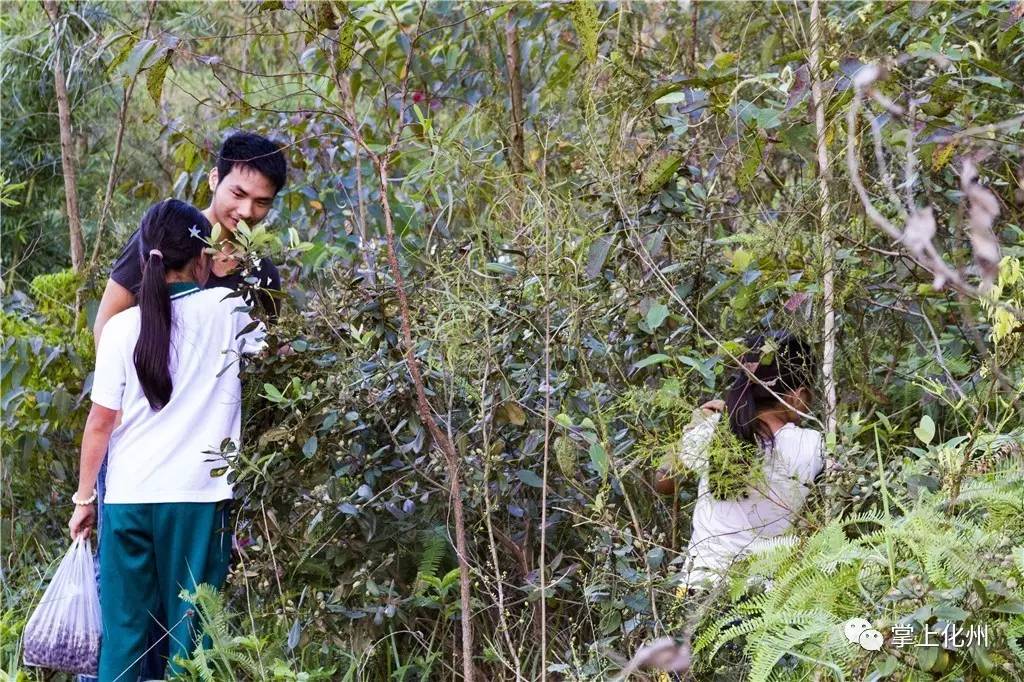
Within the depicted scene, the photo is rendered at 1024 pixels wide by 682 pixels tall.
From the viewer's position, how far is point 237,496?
286cm

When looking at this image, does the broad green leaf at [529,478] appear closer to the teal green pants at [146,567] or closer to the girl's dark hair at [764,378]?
the girl's dark hair at [764,378]

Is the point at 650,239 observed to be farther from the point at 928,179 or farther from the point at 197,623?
the point at 197,623

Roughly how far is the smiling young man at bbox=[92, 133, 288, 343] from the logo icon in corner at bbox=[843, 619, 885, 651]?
1832 millimetres

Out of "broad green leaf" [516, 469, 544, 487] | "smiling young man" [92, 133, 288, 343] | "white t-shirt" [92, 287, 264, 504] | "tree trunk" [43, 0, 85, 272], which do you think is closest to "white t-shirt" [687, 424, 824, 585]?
"broad green leaf" [516, 469, 544, 487]

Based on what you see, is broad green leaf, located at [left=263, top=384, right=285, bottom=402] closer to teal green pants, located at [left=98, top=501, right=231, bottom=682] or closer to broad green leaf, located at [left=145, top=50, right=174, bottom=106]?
teal green pants, located at [left=98, top=501, right=231, bottom=682]

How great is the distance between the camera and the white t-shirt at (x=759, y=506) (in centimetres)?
252

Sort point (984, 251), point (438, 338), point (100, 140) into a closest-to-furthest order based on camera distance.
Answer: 1. point (984, 251)
2. point (438, 338)
3. point (100, 140)

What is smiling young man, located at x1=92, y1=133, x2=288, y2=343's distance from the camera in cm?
307

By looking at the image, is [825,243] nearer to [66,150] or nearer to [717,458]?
[717,458]

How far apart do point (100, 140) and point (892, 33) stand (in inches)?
183

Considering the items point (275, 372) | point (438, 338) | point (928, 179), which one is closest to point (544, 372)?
point (438, 338)

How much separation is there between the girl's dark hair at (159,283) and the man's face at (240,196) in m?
0.23

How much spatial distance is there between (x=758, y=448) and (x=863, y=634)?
747 millimetres

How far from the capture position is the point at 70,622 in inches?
118
